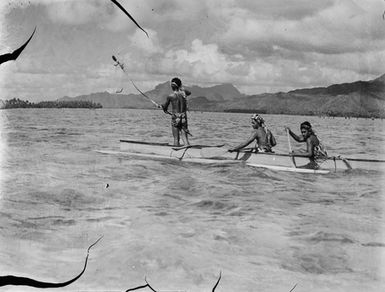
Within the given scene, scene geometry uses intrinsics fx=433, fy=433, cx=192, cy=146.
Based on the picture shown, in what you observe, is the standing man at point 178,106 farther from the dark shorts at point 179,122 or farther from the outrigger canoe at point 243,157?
the outrigger canoe at point 243,157

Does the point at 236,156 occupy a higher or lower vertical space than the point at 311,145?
lower

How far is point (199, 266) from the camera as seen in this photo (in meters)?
5.88

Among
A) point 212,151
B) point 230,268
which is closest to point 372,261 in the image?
point 230,268

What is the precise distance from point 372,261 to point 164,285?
291 cm

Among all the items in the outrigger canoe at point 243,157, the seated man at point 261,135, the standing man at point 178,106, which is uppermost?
the standing man at point 178,106

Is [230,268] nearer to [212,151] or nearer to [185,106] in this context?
[212,151]

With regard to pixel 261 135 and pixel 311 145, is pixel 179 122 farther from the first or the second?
pixel 311 145

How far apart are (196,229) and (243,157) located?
230 inches

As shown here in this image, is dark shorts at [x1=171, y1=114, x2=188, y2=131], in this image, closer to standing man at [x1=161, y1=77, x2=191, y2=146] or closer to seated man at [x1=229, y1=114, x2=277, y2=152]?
standing man at [x1=161, y1=77, x2=191, y2=146]

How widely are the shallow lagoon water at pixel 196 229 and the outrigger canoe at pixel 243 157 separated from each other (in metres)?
0.27

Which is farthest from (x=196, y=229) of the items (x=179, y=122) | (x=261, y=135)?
(x=179, y=122)

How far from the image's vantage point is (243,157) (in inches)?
517

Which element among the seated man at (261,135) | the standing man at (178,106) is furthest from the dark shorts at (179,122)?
the seated man at (261,135)

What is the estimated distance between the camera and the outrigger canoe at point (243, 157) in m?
12.2
